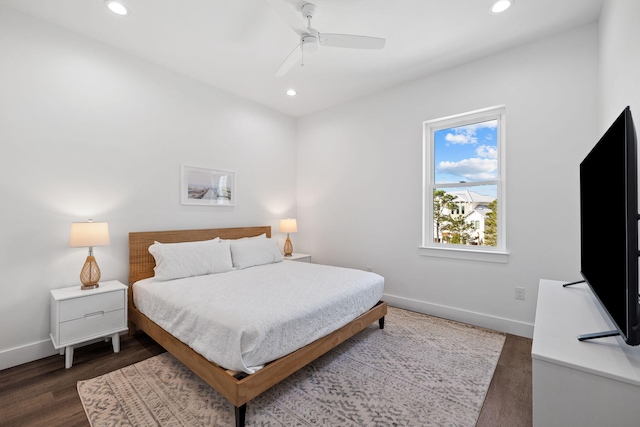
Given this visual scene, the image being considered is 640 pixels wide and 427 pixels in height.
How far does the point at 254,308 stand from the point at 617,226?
190 centimetres

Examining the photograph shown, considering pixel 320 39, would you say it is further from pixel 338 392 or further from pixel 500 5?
pixel 338 392

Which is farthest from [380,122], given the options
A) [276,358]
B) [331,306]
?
[276,358]

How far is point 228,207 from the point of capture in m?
3.90

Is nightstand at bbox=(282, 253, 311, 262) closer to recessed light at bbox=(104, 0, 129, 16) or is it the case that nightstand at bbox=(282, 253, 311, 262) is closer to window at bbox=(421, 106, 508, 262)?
window at bbox=(421, 106, 508, 262)

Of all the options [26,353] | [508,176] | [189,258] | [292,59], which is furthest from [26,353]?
[508,176]

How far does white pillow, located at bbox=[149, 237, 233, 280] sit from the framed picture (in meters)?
0.58

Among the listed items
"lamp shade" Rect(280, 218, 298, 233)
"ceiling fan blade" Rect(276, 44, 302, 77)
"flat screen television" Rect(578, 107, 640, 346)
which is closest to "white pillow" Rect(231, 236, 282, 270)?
"lamp shade" Rect(280, 218, 298, 233)

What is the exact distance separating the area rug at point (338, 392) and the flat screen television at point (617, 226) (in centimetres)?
107

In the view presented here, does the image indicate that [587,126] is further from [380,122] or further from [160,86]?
[160,86]


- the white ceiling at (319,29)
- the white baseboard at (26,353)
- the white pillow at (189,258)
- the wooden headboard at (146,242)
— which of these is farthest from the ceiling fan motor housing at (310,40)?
the white baseboard at (26,353)

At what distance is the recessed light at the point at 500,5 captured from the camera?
221 centimetres

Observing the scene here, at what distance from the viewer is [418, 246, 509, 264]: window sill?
2.91 meters

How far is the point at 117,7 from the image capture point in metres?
2.29

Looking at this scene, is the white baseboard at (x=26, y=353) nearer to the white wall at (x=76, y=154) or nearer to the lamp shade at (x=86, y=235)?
the white wall at (x=76, y=154)
